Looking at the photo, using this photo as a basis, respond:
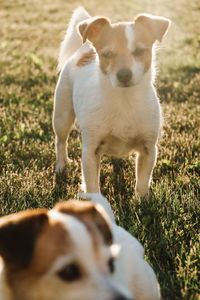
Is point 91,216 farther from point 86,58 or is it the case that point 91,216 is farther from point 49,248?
point 86,58

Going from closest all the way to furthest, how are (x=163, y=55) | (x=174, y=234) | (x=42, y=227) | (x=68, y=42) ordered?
(x=42, y=227)
(x=174, y=234)
(x=68, y=42)
(x=163, y=55)

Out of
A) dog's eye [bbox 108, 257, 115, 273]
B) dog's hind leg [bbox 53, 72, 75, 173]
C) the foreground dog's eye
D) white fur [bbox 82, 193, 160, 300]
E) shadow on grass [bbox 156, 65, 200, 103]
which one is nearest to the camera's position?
the foreground dog's eye

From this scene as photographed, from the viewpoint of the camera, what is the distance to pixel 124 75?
352 cm

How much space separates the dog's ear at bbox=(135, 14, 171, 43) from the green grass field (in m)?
0.58

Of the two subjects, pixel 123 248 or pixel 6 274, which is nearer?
pixel 6 274

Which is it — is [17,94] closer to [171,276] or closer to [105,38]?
[105,38]

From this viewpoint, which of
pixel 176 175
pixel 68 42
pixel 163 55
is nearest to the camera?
pixel 176 175

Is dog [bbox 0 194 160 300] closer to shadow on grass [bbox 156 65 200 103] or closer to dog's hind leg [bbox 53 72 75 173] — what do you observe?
dog's hind leg [bbox 53 72 75 173]

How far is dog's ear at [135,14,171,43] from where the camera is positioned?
12.4 ft

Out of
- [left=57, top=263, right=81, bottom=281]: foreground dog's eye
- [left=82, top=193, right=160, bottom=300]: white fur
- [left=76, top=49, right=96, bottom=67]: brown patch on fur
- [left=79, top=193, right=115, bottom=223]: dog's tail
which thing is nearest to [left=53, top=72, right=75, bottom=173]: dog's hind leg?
[left=76, top=49, right=96, bottom=67]: brown patch on fur

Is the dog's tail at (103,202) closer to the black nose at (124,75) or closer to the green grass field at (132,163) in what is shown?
the green grass field at (132,163)

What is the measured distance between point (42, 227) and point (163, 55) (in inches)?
302

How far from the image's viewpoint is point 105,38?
3.80m

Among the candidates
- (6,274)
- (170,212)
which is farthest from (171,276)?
(6,274)
